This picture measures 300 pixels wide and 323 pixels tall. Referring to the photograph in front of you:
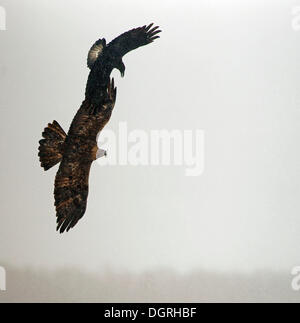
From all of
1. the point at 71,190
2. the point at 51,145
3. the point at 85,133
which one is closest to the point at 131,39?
the point at 85,133

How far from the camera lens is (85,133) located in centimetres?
347

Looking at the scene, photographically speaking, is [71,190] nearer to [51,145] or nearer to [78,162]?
[78,162]

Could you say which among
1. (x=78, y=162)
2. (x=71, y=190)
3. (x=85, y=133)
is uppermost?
(x=85, y=133)

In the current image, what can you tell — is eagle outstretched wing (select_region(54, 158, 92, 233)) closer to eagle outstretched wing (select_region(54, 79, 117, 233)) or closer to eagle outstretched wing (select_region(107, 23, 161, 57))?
eagle outstretched wing (select_region(54, 79, 117, 233))

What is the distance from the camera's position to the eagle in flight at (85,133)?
346 centimetres

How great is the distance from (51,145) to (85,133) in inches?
7.1

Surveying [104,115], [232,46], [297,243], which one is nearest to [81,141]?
[104,115]

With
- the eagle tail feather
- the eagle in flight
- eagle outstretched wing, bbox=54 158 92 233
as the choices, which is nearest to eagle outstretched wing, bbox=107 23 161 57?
the eagle in flight

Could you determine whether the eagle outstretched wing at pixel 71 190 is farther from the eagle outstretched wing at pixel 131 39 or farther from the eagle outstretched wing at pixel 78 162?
the eagle outstretched wing at pixel 131 39

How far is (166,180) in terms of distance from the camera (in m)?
3.53

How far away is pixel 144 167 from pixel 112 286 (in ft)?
2.00

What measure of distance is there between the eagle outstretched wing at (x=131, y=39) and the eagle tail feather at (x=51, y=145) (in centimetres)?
47

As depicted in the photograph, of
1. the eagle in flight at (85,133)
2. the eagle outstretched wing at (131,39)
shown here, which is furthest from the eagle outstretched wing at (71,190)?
the eagle outstretched wing at (131,39)

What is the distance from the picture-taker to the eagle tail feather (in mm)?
3473
